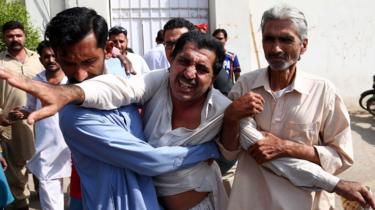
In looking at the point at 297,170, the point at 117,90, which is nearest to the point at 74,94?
the point at 117,90

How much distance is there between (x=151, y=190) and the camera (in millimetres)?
1793

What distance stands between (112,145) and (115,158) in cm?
5

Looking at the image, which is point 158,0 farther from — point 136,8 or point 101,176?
point 101,176

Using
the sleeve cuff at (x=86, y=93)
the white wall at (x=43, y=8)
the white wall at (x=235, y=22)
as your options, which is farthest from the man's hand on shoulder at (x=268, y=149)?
the white wall at (x=235, y=22)

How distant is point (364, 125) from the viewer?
7680 millimetres

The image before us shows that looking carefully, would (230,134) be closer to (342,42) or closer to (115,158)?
(115,158)

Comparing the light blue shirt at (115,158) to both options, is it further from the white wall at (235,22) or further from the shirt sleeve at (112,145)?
the white wall at (235,22)

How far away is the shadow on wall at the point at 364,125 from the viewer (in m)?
7.08

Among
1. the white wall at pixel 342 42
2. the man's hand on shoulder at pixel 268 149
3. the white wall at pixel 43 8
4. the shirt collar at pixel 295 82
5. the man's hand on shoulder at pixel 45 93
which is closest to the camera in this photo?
the man's hand on shoulder at pixel 45 93

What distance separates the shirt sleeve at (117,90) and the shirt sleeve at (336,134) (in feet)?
2.42

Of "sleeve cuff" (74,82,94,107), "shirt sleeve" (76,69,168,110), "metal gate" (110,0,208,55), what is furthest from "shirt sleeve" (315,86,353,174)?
"metal gate" (110,0,208,55)

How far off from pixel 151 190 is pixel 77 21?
73 centimetres

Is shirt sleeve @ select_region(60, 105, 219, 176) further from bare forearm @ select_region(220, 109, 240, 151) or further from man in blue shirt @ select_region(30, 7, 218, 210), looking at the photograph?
bare forearm @ select_region(220, 109, 240, 151)

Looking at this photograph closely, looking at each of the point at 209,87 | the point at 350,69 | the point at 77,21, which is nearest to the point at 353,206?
the point at 209,87
